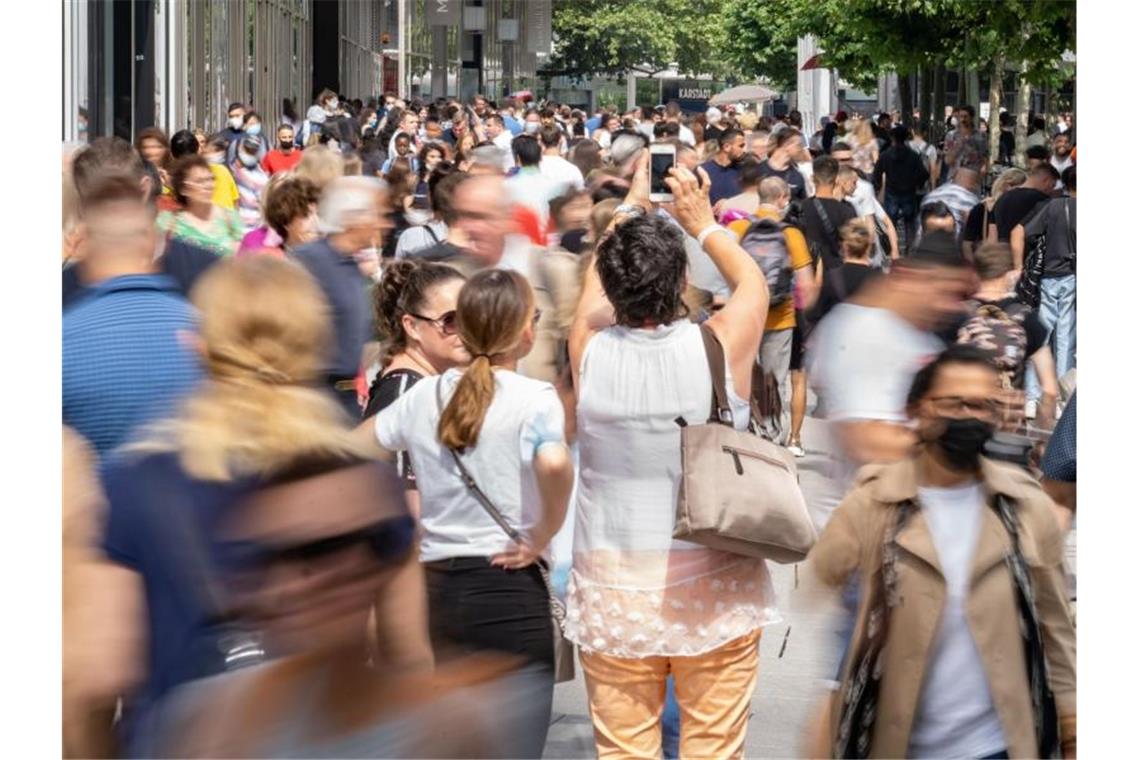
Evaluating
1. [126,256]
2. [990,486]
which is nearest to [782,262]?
[126,256]

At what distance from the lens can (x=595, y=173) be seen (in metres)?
11.6

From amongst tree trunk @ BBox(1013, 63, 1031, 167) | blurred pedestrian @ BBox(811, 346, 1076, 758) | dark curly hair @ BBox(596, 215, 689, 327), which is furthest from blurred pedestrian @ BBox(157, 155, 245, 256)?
tree trunk @ BBox(1013, 63, 1031, 167)

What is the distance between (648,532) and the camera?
4605 millimetres

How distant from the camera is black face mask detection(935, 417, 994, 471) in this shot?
12.6ft

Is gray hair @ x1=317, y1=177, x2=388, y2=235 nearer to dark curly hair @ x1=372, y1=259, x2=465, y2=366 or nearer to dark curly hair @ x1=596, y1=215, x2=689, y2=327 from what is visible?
dark curly hair @ x1=372, y1=259, x2=465, y2=366

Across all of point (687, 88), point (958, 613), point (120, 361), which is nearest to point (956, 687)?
point (958, 613)

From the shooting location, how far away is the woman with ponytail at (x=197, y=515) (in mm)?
3275

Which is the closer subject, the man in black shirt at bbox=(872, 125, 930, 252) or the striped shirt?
the striped shirt

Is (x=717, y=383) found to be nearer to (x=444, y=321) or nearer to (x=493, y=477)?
(x=493, y=477)

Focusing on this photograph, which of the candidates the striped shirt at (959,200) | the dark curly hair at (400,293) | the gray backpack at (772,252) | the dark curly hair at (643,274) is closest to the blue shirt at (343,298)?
the dark curly hair at (400,293)

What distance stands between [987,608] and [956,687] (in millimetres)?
174

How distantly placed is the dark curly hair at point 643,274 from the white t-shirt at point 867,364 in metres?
0.77

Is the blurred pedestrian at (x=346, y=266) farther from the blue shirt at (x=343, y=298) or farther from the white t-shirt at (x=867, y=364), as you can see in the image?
the white t-shirt at (x=867, y=364)

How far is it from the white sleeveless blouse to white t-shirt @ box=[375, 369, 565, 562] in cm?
21
